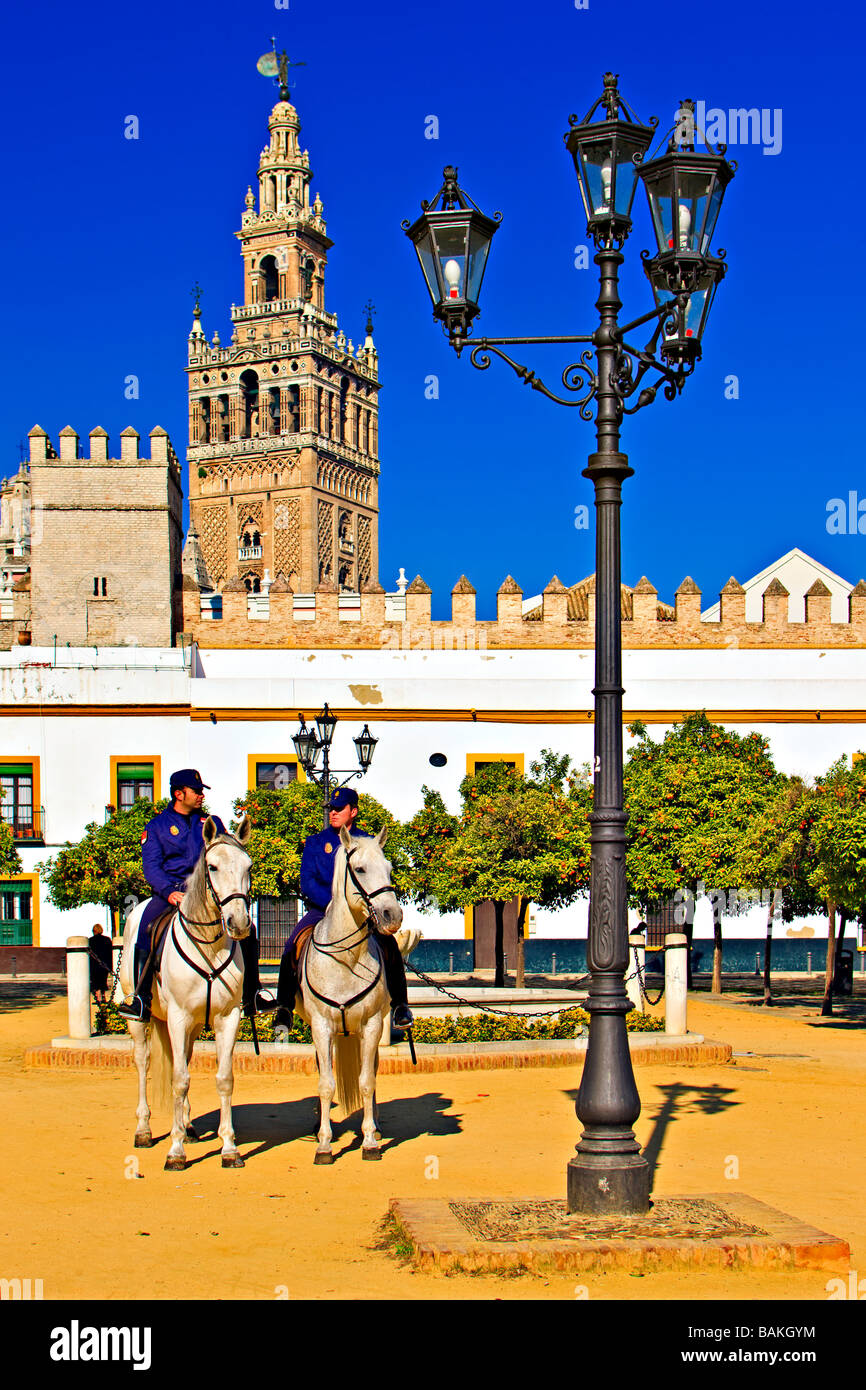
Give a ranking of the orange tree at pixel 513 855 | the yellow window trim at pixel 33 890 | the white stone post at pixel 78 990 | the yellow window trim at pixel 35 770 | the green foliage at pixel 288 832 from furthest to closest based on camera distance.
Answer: the yellow window trim at pixel 35 770 < the yellow window trim at pixel 33 890 < the green foliage at pixel 288 832 < the orange tree at pixel 513 855 < the white stone post at pixel 78 990

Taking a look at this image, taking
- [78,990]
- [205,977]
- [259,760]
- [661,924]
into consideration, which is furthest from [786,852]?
[205,977]

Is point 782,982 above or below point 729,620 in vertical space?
below

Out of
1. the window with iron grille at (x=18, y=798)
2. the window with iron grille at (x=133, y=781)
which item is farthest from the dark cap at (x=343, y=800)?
the window with iron grille at (x=18, y=798)

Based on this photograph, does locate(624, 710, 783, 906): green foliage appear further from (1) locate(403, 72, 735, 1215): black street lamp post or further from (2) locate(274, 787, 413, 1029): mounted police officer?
(1) locate(403, 72, 735, 1215): black street lamp post

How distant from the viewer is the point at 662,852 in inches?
824

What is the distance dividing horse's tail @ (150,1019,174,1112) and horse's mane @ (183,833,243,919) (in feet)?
3.90

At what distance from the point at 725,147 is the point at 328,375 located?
3154 inches

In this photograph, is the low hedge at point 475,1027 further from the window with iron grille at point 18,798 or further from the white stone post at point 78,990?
the window with iron grille at point 18,798

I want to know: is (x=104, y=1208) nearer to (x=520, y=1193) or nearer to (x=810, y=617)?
(x=520, y=1193)

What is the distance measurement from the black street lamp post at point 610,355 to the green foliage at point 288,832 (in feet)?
44.8

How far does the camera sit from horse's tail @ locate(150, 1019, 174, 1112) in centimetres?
898

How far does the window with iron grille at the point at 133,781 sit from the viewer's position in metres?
26.1

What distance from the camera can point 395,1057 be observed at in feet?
40.5
